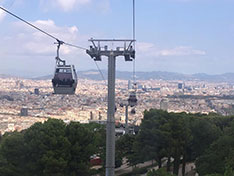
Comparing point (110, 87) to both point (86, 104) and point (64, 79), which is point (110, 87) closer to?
point (64, 79)

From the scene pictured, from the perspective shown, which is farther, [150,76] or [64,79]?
[150,76]

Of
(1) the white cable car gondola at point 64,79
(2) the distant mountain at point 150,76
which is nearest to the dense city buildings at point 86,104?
(2) the distant mountain at point 150,76

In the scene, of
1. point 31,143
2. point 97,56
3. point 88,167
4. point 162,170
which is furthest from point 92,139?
point 97,56

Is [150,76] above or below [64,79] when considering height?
above

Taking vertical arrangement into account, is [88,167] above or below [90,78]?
below

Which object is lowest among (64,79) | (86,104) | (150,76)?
(86,104)

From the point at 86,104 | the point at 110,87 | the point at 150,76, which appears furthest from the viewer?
the point at 150,76

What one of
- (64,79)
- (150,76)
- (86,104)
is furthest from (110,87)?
(150,76)

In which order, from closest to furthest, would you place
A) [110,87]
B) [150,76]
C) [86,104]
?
[110,87] < [86,104] < [150,76]

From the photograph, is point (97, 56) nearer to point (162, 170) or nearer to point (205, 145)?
point (162, 170)
